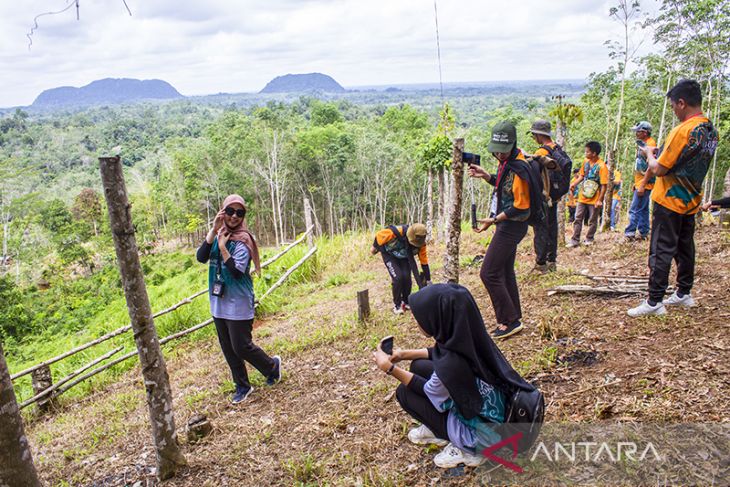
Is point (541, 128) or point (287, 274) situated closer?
point (541, 128)

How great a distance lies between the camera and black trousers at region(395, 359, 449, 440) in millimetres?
2711

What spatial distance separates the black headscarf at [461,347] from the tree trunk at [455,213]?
6.72 ft

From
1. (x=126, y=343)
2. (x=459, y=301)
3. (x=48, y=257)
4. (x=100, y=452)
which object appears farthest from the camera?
(x=48, y=257)

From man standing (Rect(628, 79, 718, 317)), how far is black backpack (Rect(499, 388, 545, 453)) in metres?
2.14

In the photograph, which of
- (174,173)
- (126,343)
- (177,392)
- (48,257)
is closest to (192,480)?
(177,392)

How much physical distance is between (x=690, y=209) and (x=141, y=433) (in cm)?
510

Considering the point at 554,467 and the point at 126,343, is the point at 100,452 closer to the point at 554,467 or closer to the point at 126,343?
the point at 554,467

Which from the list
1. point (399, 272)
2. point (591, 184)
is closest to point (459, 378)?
point (399, 272)

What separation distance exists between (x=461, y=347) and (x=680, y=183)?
8.39ft

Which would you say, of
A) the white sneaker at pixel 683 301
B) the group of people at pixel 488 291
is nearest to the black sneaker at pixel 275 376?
the group of people at pixel 488 291

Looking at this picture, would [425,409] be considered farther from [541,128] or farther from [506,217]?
[541,128]

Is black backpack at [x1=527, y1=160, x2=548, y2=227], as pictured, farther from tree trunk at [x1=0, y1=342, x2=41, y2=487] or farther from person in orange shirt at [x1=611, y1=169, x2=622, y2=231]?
person in orange shirt at [x1=611, y1=169, x2=622, y2=231]

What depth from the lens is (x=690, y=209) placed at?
11.9ft

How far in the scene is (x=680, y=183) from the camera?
364cm
